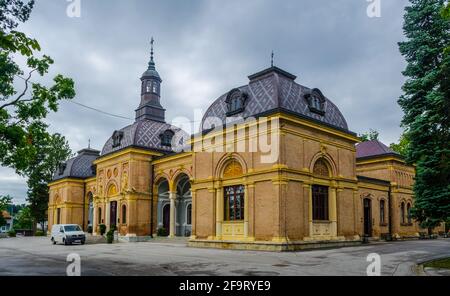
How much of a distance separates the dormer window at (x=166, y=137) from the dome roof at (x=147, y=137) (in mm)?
204

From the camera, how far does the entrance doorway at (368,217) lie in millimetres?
31375

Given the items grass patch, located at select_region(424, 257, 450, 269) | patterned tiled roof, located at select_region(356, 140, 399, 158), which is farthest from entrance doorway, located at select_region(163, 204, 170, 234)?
grass patch, located at select_region(424, 257, 450, 269)

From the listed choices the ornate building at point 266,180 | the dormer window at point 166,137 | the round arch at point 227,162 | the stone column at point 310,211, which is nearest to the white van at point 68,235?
the ornate building at point 266,180

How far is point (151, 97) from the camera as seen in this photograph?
41188mm

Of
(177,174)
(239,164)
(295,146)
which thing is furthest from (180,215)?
(295,146)

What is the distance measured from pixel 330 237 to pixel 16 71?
1865cm

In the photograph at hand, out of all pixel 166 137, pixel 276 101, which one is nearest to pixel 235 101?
pixel 276 101

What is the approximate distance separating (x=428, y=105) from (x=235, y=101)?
1158cm

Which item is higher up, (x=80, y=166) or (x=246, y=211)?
(x=80, y=166)

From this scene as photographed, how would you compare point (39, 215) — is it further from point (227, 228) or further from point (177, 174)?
point (227, 228)

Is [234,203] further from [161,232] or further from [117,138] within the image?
[117,138]

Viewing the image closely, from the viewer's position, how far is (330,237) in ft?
78.8

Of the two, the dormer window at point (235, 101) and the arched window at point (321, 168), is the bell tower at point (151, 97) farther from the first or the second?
the arched window at point (321, 168)

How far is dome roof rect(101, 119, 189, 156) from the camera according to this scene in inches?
1395
